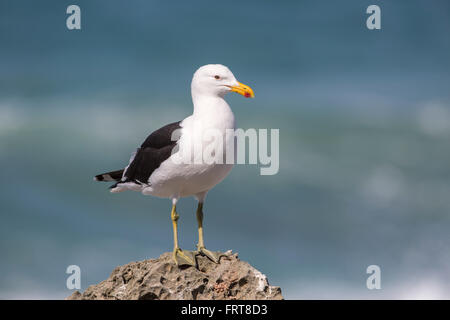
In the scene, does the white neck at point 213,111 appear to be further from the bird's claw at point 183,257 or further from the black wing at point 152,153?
the bird's claw at point 183,257

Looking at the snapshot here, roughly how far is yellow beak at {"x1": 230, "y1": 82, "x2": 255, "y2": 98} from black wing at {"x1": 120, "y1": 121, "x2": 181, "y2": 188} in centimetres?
132

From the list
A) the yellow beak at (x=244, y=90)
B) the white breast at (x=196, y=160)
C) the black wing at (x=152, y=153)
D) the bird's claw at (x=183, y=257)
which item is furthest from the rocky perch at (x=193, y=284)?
the yellow beak at (x=244, y=90)

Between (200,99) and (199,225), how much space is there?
2.55 m

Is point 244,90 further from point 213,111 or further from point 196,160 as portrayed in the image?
point 196,160

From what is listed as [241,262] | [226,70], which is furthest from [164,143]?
[241,262]

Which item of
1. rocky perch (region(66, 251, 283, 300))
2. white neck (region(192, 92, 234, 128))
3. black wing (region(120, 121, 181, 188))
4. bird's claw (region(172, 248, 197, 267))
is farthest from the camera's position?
black wing (region(120, 121, 181, 188))

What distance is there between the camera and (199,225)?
1266cm

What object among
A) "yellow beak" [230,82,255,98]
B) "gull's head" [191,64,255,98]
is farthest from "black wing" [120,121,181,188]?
"yellow beak" [230,82,255,98]

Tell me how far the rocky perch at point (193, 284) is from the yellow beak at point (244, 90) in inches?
123

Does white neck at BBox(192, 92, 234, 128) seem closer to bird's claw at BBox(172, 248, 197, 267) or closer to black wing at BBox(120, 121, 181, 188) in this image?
black wing at BBox(120, 121, 181, 188)

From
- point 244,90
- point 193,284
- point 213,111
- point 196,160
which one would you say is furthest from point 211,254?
point 244,90

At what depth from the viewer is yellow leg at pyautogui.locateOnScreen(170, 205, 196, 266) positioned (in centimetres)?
1192

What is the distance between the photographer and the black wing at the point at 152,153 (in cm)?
1209
